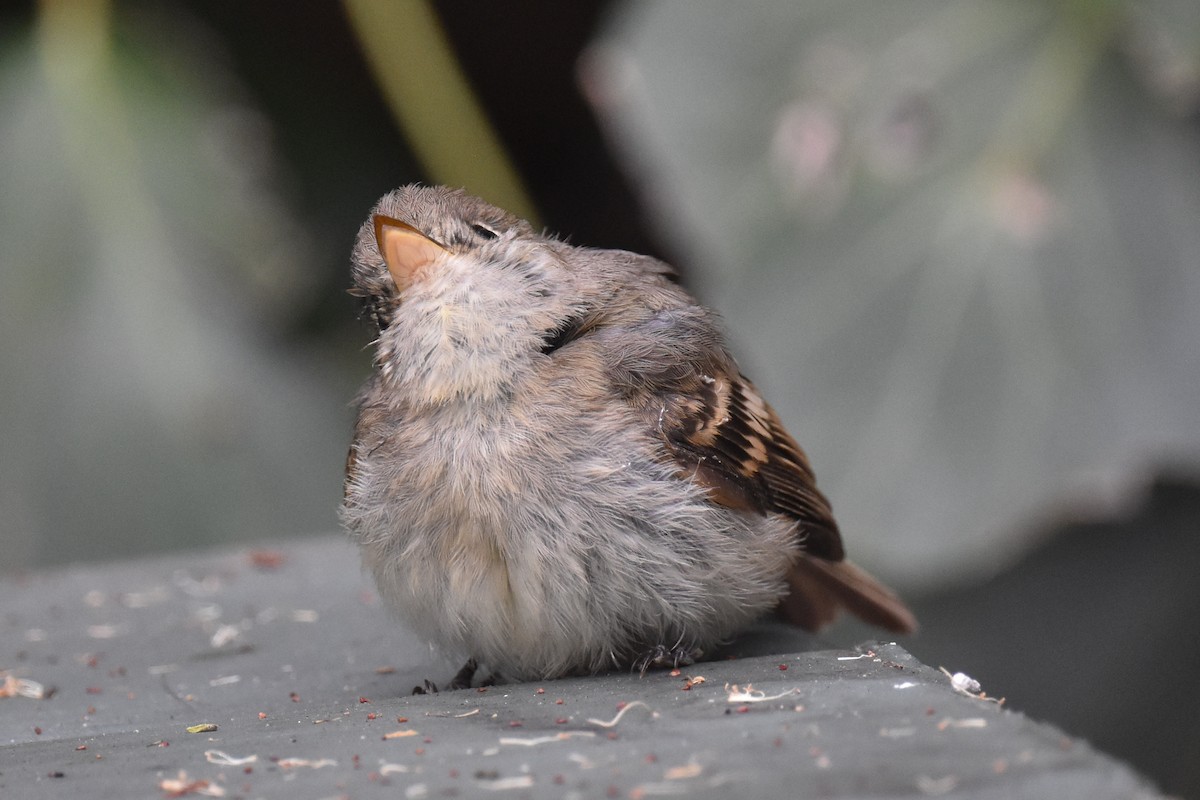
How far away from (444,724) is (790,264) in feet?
7.00

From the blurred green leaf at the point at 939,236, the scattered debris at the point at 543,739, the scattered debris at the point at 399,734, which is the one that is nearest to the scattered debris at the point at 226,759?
the scattered debris at the point at 399,734

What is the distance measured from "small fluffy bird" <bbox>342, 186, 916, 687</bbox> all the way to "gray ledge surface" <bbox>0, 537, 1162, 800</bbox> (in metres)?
0.13

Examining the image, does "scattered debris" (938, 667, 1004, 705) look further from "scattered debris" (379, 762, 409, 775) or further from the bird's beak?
the bird's beak

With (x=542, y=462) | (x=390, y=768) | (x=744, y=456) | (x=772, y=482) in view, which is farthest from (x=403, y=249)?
(x=390, y=768)

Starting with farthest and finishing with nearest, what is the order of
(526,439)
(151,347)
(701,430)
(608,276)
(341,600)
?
1. (151,347)
2. (341,600)
3. (608,276)
4. (701,430)
5. (526,439)

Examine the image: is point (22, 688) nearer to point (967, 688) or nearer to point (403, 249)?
point (403, 249)

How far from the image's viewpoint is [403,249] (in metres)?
2.67

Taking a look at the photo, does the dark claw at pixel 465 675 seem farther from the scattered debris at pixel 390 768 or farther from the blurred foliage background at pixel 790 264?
the blurred foliage background at pixel 790 264

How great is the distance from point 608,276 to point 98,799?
1476 millimetres

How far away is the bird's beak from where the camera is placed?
267cm

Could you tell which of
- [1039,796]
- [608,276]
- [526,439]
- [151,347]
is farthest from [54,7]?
[1039,796]

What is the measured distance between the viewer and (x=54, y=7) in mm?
4562

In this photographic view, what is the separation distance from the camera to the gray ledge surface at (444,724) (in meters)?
1.60

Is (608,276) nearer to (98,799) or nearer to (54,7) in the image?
(98,799)
